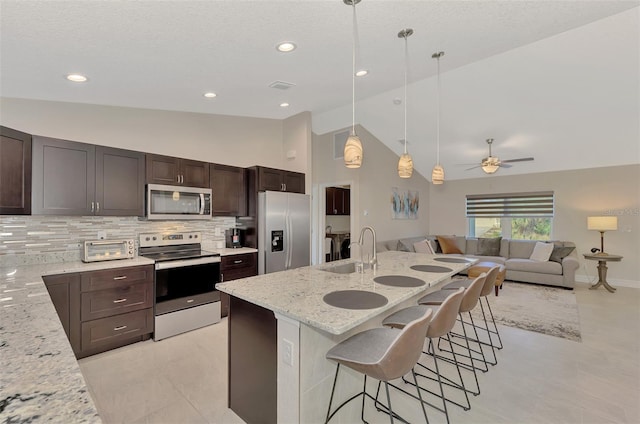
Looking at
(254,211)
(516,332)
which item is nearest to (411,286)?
(516,332)

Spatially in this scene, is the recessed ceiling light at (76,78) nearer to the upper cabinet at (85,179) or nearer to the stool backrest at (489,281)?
the upper cabinet at (85,179)

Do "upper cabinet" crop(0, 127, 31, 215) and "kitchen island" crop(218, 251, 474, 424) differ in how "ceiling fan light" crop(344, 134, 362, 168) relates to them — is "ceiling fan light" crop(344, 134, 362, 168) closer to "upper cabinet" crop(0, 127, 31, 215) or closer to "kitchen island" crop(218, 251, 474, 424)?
"kitchen island" crop(218, 251, 474, 424)

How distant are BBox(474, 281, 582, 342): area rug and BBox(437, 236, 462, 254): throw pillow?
1.45 metres

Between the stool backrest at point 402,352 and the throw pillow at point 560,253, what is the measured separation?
18.6 feet

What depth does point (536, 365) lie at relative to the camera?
260cm

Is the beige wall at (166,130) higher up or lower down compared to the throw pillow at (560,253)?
higher up

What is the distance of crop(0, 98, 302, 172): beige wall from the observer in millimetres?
2848

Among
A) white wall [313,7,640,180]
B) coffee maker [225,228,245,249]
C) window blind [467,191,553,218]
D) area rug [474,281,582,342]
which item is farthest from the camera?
window blind [467,191,553,218]

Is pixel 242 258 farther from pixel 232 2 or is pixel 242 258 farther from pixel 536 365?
pixel 536 365

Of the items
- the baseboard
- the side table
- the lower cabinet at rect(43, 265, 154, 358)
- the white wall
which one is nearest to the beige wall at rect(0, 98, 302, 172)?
the white wall

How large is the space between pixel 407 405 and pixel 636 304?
4673mm

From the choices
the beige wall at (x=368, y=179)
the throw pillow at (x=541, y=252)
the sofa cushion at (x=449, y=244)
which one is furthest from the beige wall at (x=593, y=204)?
the beige wall at (x=368, y=179)

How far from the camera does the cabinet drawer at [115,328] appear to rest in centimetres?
265

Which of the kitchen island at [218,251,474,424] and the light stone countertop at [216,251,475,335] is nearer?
the light stone countertop at [216,251,475,335]
